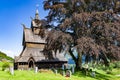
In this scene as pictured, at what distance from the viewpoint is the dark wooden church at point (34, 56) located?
162 feet

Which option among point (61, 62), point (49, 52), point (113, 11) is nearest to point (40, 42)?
point (61, 62)

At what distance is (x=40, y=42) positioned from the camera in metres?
58.3

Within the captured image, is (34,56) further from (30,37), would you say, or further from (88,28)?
(88,28)

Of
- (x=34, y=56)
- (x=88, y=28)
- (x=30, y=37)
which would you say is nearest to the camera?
(x=88, y=28)

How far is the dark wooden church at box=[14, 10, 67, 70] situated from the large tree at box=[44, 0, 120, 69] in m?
6.48

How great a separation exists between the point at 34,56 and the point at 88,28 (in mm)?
19198

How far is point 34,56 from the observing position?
169 ft

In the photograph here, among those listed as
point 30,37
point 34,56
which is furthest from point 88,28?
point 30,37

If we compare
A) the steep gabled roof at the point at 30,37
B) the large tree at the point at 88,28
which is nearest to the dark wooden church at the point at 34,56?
the steep gabled roof at the point at 30,37

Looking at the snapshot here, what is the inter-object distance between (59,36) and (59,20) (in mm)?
5567

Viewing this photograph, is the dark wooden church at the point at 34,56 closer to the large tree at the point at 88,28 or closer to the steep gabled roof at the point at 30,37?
the steep gabled roof at the point at 30,37

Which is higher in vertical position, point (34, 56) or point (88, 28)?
point (88, 28)

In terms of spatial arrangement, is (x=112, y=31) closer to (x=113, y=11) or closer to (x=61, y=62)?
(x=113, y=11)

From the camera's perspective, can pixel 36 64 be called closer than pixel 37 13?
Yes
